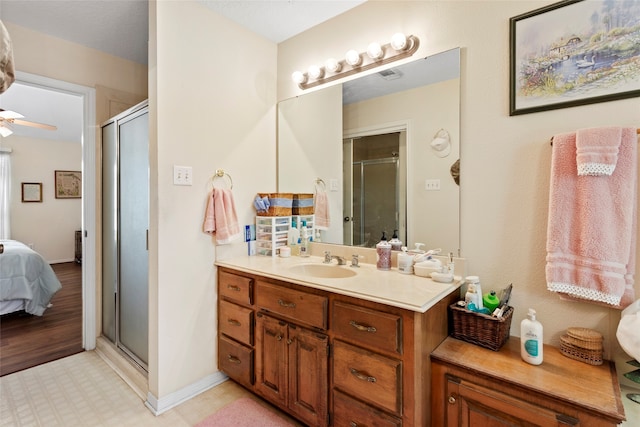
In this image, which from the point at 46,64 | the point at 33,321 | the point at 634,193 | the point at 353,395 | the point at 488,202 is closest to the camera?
the point at 634,193

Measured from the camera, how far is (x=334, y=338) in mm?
1470

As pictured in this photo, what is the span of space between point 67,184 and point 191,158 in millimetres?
6141

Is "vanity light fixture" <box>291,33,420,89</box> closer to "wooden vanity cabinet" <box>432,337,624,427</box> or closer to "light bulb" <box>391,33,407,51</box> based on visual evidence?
"light bulb" <box>391,33,407,51</box>

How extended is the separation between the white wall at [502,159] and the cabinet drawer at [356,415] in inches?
29.8

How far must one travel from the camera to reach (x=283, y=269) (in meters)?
1.84

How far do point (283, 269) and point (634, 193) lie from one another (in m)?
1.62

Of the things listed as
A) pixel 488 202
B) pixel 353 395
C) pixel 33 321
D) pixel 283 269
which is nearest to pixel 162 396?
pixel 283 269

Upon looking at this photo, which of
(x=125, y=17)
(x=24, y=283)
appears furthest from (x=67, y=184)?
(x=125, y=17)

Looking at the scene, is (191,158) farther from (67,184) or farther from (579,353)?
(67,184)

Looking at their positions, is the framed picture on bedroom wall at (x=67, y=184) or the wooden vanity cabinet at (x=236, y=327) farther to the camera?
the framed picture on bedroom wall at (x=67, y=184)

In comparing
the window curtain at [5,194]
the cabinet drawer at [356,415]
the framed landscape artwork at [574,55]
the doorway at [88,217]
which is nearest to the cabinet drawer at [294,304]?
the cabinet drawer at [356,415]

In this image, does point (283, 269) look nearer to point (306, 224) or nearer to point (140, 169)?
point (306, 224)

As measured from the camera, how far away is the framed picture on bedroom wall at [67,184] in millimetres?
6191

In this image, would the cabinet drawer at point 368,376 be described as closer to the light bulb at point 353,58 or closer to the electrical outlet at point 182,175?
the electrical outlet at point 182,175
